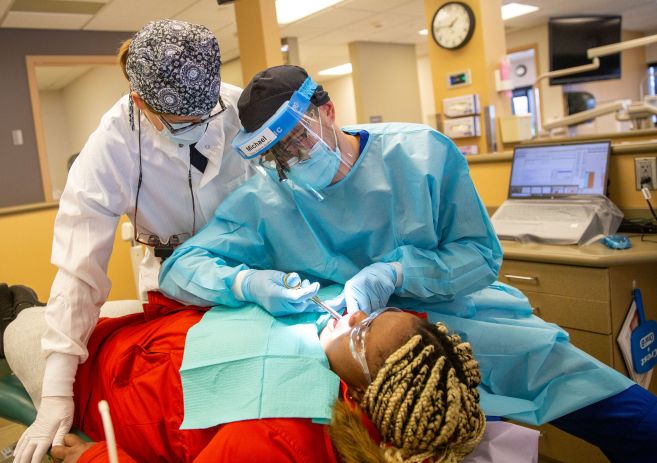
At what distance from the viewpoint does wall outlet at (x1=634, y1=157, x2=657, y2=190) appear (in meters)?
2.28

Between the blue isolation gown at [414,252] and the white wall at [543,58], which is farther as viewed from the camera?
the white wall at [543,58]

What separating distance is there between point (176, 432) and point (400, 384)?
55cm

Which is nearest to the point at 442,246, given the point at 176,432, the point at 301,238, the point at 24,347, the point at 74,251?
the point at 301,238

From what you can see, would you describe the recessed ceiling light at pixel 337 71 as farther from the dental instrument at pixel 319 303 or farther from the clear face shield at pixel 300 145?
the dental instrument at pixel 319 303

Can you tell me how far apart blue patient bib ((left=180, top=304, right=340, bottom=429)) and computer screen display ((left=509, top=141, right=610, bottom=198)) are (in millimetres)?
1559

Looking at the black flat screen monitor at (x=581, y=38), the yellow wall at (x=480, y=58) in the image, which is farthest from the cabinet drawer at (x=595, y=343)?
the black flat screen monitor at (x=581, y=38)

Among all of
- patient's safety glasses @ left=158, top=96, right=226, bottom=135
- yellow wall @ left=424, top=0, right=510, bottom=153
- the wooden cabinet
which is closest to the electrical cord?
the wooden cabinet

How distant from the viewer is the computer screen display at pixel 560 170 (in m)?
2.37

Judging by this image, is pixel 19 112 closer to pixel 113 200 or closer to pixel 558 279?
pixel 113 200

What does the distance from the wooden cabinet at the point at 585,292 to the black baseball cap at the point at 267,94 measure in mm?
1234

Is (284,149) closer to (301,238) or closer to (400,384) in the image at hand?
(301,238)

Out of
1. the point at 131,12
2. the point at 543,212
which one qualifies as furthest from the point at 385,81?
the point at 543,212

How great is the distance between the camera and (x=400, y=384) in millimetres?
1051

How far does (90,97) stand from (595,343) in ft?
27.1
